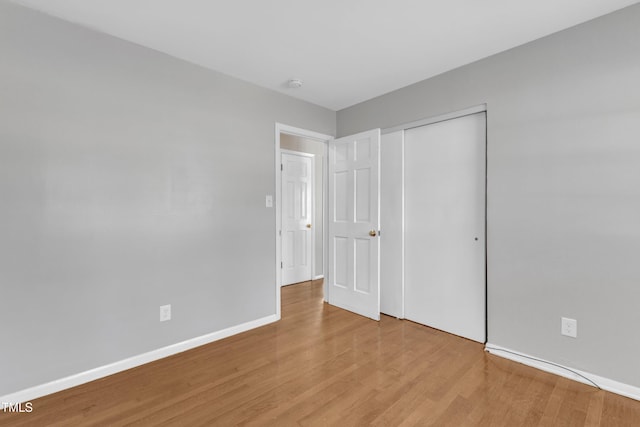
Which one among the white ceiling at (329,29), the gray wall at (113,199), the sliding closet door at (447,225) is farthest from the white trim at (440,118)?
the gray wall at (113,199)

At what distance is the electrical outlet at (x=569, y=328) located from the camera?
2.06 meters

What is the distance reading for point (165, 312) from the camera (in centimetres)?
241

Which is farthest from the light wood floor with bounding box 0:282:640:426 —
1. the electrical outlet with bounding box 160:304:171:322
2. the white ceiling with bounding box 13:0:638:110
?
the white ceiling with bounding box 13:0:638:110

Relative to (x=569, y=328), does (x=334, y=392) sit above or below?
below

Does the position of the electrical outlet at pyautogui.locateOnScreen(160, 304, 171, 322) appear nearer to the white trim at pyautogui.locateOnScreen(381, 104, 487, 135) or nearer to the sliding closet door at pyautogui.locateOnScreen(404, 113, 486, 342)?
the sliding closet door at pyautogui.locateOnScreen(404, 113, 486, 342)

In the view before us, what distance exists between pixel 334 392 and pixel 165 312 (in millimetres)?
1497

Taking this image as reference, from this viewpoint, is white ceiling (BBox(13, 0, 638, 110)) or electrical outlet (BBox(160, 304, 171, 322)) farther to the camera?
electrical outlet (BBox(160, 304, 171, 322))

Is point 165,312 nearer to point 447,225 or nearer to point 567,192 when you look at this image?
point 447,225

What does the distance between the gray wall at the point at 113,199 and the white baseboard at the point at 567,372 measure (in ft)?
7.29

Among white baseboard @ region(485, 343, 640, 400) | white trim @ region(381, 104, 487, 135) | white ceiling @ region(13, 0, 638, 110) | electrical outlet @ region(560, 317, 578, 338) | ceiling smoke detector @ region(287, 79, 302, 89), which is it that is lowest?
white baseboard @ region(485, 343, 640, 400)

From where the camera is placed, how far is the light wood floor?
1669 mm

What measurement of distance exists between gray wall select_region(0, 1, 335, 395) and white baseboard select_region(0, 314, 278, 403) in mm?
46

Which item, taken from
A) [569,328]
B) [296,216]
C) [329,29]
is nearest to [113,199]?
[329,29]

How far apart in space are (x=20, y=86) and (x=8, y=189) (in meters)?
0.65
